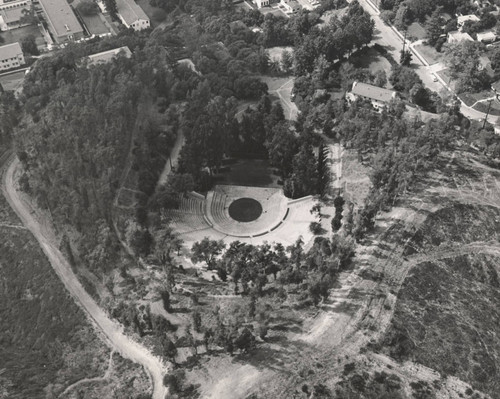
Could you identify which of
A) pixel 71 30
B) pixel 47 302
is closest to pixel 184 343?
pixel 47 302

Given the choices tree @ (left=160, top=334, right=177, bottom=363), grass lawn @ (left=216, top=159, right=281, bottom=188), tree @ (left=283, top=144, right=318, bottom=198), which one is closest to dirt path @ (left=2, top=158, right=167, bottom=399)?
tree @ (left=160, top=334, right=177, bottom=363)

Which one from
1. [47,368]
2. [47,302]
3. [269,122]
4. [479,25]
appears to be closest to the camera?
[47,368]

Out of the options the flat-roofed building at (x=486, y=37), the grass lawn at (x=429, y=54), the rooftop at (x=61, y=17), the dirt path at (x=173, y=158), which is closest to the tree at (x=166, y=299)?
the dirt path at (x=173, y=158)

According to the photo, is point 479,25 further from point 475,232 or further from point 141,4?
point 141,4

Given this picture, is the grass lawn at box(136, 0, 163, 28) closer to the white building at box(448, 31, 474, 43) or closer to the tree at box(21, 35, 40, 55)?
the tree at box(21, 35, 40, 55)

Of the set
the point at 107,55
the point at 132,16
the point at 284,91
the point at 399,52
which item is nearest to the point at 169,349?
the point at 284,91

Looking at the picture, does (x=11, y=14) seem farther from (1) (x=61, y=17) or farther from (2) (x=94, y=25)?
(2) (x=94, y=25)

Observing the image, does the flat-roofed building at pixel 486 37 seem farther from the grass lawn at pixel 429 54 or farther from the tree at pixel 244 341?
the tree at pixel 244 341
